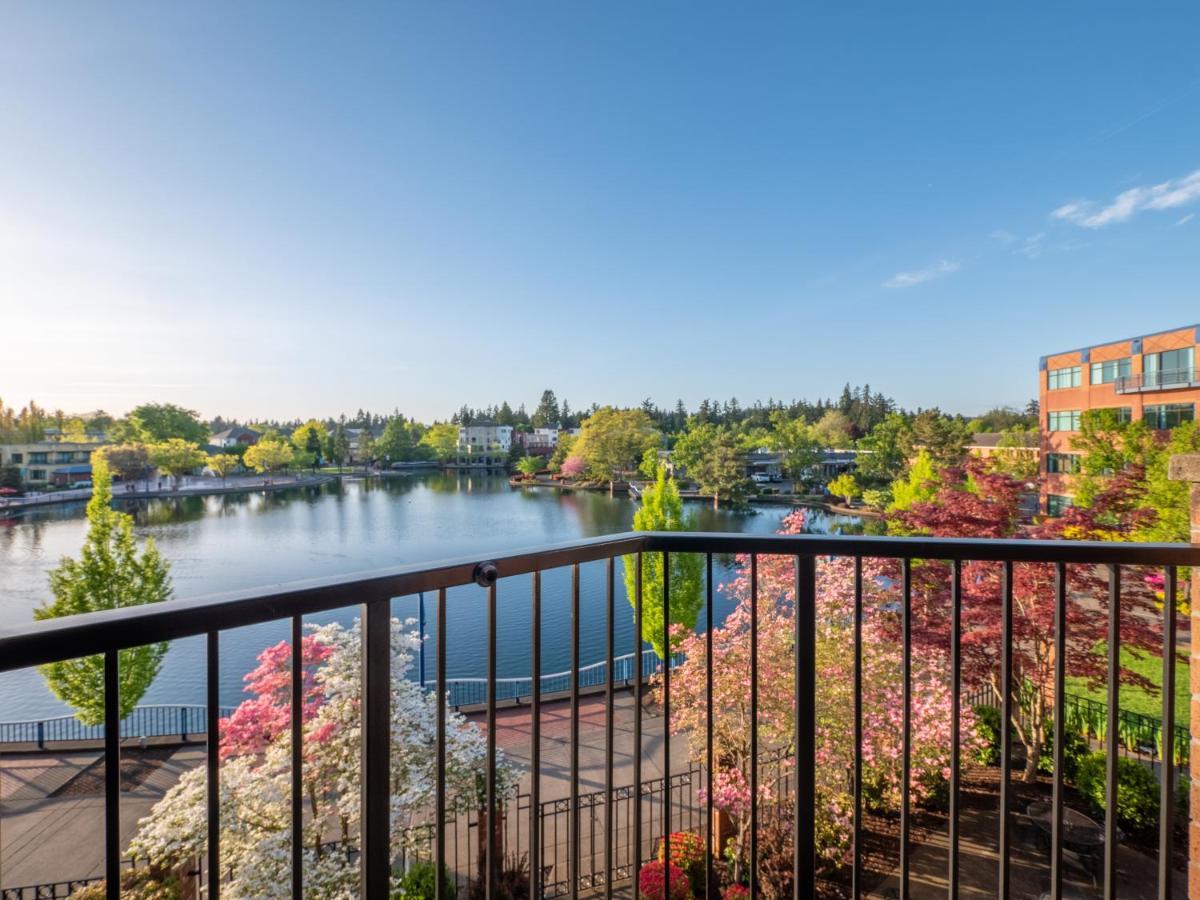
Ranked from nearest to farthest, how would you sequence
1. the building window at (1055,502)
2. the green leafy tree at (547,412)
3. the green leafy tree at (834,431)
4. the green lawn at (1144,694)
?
the green lawn at (1144,694), the building window at (1055,502), the green leafy tree at (834,431), the green leafy tree at (547,412)

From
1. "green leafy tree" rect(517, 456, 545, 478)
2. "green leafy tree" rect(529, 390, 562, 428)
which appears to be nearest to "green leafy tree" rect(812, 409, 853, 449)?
"green leafy tree" rect(517, 456, 545, 478)

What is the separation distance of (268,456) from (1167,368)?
4790 cm

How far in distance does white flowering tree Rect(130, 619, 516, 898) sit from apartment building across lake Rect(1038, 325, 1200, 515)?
19.6 meters

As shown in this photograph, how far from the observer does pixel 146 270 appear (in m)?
14.7

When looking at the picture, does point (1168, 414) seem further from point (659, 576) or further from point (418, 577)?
Result: point (418, 577)

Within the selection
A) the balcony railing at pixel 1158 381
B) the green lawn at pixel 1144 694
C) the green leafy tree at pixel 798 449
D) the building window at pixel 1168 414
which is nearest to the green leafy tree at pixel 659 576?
the green lawn at pixel 1144 694

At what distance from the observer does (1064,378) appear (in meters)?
19.8

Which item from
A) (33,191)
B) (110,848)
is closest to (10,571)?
(33,191)

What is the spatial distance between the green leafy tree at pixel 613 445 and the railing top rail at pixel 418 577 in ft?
122

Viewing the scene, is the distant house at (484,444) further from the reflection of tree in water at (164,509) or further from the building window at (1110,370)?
the building window at (1110,370)

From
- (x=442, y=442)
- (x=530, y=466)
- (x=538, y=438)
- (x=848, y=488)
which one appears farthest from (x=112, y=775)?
(x=538, y=438)

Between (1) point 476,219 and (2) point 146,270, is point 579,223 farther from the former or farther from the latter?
(2) point 146,270

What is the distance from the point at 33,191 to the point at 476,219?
790 centimetres

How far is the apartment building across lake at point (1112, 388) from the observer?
15.8 metres
